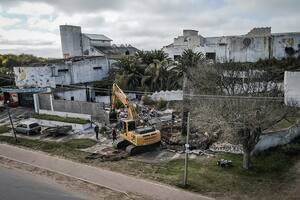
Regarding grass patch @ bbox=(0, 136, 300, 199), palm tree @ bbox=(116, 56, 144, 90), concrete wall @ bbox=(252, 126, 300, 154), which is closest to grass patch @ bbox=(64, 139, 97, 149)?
grass patch @ bbox=(0, 136, 300, 199)

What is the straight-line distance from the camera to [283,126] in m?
23.6

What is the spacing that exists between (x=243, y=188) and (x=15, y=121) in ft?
85.4

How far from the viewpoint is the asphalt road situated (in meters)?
15.8

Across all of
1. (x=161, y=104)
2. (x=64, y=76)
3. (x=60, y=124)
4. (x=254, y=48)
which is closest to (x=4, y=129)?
(x=60, y=124)

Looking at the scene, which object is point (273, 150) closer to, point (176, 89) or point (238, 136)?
point (238, 136)

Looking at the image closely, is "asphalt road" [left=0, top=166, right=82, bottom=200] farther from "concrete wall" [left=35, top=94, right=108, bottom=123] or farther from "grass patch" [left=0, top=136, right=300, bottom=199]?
"concrete wall" [left=35, top=94, right=108, bottom=123]

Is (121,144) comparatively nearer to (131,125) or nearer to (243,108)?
(131,125)

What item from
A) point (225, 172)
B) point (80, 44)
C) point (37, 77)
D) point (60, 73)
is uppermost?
point (80, 44)

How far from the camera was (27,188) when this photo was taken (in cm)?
1706

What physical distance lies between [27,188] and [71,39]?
4307 centimetres

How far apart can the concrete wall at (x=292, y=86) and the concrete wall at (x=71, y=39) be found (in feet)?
129

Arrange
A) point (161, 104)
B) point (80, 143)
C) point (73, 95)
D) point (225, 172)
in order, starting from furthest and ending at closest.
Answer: point (73, 95), point (161, 104), point (80, 143), point (225, 172)

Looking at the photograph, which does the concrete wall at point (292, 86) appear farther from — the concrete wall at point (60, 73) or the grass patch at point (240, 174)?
the concrete wall at point (60, 73)

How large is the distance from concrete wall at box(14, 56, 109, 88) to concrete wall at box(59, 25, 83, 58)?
13735 mm
